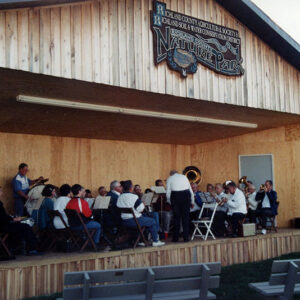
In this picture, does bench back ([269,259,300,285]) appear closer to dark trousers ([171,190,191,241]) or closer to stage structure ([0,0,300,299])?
stage structure ([0,0,300,299])

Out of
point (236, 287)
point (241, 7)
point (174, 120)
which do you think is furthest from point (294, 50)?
point (236, 287)

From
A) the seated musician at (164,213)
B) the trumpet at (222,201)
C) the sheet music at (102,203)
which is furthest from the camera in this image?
the trumpet at (222,201)

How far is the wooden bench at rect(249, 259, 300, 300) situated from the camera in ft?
14.4

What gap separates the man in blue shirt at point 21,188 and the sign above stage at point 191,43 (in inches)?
167

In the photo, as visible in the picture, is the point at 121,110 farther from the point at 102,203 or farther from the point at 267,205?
the point at 267,205

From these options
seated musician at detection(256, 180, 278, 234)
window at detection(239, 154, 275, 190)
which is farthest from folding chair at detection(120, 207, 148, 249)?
window at detection(239, 154, 275, 190)

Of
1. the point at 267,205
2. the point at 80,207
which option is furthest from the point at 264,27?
the point at 80,207

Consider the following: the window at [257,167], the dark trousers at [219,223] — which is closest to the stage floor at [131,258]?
the dark trousers at [219,223]

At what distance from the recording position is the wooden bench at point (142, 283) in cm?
399

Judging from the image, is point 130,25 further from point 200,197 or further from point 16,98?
point 200,197

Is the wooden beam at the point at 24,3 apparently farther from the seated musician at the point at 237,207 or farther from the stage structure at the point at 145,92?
the seated musician at the point at 237,207

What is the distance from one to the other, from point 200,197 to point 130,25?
4609 mm

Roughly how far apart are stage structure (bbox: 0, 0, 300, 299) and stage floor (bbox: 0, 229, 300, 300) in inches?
7.5

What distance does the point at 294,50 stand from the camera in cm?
1041
